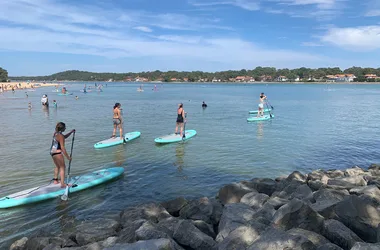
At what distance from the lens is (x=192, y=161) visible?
15.8 metres

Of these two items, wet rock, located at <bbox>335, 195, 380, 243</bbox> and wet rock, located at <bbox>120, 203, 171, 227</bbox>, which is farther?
wet rock, located at <bbox>120, 203, 171, 227</bbox>

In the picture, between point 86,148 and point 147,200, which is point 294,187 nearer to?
point 147,200

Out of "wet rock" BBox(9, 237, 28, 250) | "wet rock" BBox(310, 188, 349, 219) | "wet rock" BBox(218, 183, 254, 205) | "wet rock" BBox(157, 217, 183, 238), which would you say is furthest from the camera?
"wet rock" BBox(218, 183, 254, 205)

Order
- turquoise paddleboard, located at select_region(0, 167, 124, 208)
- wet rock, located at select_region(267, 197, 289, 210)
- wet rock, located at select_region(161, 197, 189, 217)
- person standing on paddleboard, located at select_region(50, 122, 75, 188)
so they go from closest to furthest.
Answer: wet rock, located at select_region(267, 197, 289, 210) → wet rock, located at select_region(161, 197, 189, 217) → turquoise paddleboard, located at select_region(0, 167, 124, 208) → person standing on paddleboard, located at select_region(50, 122, 75, 188)

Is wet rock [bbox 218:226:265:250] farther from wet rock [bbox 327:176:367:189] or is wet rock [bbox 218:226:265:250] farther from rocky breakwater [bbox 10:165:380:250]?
wet rock [bbox 327:176:367:189]

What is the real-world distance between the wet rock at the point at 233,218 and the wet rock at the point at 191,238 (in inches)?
12.6

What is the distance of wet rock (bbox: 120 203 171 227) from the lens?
8.09 meters

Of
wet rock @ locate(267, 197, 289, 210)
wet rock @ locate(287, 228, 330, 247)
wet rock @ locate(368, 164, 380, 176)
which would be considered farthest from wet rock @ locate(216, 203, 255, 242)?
wet rock @ locate(368, 164, 380, 176)

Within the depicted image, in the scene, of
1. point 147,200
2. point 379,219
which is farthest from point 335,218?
point 147,200

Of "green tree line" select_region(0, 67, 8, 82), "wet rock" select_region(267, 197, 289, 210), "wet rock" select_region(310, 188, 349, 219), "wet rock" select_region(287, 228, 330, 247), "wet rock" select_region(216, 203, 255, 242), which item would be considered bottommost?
"wet rock" select_region(216, 203, 255, 242)

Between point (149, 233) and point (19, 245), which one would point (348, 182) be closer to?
point (149, 233)

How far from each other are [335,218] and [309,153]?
1189cm

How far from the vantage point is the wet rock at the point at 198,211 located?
791 cm

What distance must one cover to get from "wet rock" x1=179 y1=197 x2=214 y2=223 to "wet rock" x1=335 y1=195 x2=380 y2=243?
2.90m
